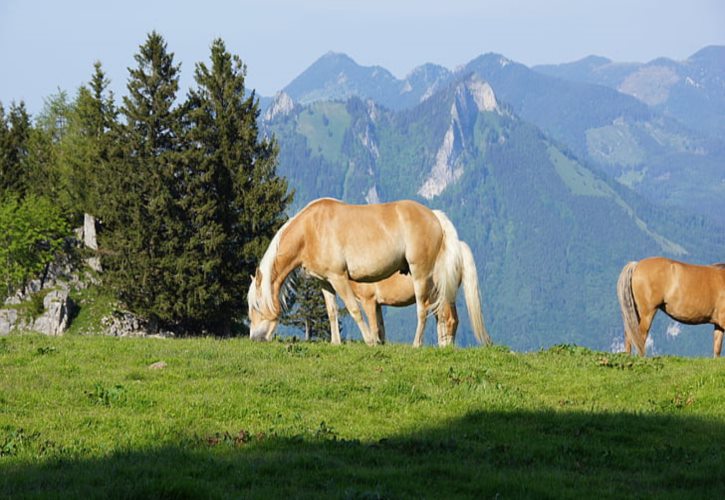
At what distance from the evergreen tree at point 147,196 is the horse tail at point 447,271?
3217 cm

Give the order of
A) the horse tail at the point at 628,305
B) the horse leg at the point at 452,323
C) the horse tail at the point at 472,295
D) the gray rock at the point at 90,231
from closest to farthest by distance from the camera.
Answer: the horse tail at the point at 472,295 → the horse leg at the point at 452,323 → the horse tail at the point at 628,305 → the gray rock at the point at 90,231

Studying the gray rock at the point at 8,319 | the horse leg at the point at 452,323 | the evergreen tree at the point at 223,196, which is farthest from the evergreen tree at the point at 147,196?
the horse leg at the point at 452,323

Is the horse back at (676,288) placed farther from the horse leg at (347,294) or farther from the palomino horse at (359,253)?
the horse leg at (347,294)

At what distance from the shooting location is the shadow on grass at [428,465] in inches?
363

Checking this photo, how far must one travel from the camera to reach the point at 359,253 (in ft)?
71.2

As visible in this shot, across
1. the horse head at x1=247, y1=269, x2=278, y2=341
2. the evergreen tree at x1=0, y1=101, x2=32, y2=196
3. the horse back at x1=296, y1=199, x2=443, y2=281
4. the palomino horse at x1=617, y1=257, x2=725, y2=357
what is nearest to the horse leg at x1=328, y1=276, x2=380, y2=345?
the horse back at x1=296, y1=199, x2=443, y2=281

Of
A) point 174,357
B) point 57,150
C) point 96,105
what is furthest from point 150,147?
point 174,357

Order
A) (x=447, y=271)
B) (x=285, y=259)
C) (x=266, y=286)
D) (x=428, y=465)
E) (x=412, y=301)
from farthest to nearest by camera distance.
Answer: (x=412, y=301), (x=447, y=271), (x=285, y=259), (x=266, y=286), (x=428, y=465)

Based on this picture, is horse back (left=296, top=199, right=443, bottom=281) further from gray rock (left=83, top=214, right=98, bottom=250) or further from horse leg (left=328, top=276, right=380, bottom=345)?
gray rock (left=83, top=214, right=98, bottom=250)

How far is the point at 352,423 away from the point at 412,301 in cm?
1615

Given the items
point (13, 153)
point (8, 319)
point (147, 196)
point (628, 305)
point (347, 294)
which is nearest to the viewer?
point (347, 294)

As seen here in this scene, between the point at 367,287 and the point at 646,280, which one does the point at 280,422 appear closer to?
the point at 367,287

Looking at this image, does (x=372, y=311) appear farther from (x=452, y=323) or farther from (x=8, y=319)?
(x=8, y=319)

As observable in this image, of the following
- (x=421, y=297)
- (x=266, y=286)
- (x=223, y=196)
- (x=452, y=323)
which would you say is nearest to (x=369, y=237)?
(x=421, y=297)
